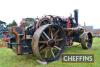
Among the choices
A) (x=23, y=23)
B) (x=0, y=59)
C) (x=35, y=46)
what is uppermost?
(x=23, y=23)

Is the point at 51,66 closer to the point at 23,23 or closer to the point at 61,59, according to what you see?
the point at 61,59

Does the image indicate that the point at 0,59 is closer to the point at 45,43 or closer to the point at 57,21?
the point at 45,43

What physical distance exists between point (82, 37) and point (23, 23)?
11.3 feet

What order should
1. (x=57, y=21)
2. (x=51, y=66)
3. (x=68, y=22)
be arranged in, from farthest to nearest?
(x=68, y=22) < (x=57, y=21) < (x=51, y=66)

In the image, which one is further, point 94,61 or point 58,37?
point 58,37

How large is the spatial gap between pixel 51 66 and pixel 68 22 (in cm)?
382

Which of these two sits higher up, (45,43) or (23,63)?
(45,43)

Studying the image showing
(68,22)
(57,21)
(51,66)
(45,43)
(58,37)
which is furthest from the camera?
(68,22)

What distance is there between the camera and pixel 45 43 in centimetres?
1003

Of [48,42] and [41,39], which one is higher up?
[41,39]

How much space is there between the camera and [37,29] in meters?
10.1

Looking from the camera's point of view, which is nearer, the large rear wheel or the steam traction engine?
the large rear wheel

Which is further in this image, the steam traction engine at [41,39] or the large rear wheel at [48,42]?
the steam traction engine at [41,39]

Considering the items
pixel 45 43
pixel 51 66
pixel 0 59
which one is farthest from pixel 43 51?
pixel 0 59
